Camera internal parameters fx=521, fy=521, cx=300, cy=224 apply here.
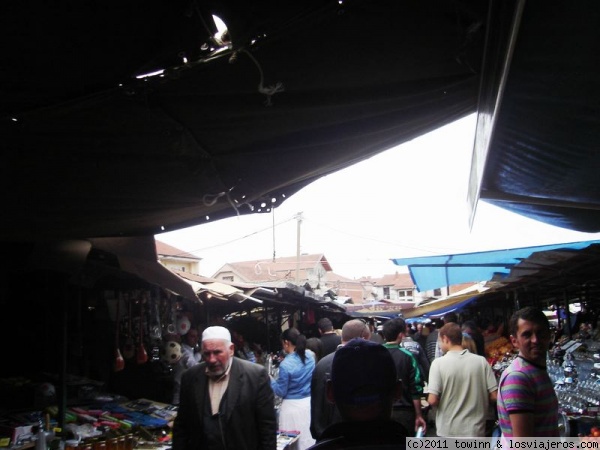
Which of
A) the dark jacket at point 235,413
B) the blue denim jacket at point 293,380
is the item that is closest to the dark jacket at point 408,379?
the blue denim jacket at point 293,380

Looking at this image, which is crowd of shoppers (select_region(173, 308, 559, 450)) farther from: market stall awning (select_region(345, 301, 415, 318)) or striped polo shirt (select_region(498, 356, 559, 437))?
market stall awning (select_region(345, 301, 415, 318))

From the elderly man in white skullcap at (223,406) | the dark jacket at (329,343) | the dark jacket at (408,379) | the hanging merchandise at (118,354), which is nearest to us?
the elderly man in white skullcap at (223,406)

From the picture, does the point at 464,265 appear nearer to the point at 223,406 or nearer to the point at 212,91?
the point at 223,406

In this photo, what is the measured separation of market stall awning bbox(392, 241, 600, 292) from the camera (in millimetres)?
7271

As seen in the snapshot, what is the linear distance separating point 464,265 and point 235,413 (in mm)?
Result: 5699

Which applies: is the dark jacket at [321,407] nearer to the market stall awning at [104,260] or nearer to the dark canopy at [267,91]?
the market stall awning at [104,260]

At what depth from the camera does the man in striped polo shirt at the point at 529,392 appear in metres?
2.79

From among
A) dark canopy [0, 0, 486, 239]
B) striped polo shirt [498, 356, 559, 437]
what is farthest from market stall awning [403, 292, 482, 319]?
dark canopy [0, 0, 486, 239]

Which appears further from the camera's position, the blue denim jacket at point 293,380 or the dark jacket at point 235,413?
the blue denim jacket at point 293,380

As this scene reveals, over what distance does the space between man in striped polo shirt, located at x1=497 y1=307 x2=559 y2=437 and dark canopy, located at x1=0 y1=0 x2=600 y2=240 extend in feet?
3.10

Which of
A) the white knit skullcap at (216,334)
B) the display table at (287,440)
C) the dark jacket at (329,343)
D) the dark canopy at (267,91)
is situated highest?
the dark canopy at (267,91)

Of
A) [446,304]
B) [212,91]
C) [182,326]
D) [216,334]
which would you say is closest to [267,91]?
[212,91]

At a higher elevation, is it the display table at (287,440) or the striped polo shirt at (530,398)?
the striped polo shirt at (530,398)

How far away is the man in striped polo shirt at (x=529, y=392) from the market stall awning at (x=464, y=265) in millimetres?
2084
